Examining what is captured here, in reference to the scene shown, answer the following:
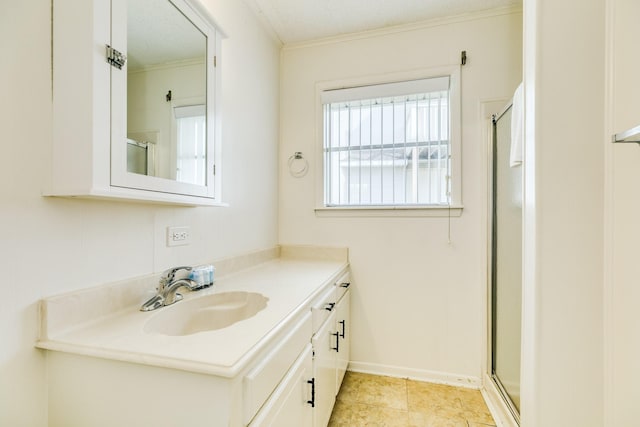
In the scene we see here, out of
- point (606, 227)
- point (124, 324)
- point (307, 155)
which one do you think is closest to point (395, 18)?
point (307, 155)

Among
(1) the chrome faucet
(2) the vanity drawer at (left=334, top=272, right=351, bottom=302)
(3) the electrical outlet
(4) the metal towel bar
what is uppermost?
(4) the metal towel bar

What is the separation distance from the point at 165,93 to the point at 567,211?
157 centimetres

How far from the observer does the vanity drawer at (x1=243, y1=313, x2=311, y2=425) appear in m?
0.71

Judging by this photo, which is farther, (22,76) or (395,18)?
(395,18)

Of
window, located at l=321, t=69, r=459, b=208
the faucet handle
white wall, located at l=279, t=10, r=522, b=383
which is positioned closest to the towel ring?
white wall, located at l=279, t=10, r=522, b=383

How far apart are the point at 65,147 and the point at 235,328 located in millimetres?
706

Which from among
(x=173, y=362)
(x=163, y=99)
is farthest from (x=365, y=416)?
(x=163, y=99)

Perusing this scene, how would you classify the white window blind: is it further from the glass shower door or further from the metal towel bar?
the metal towel bar

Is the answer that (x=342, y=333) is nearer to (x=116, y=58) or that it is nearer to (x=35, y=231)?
(x=35, y=231)

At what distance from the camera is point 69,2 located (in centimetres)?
80

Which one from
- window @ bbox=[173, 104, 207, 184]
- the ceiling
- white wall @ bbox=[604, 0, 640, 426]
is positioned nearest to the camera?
white wall @ bbox=[604, 0, 640, 426]

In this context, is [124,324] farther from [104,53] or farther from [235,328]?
[104,53]

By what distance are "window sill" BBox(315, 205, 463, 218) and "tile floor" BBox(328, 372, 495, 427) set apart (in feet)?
3.86

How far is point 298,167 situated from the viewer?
2.28 m
